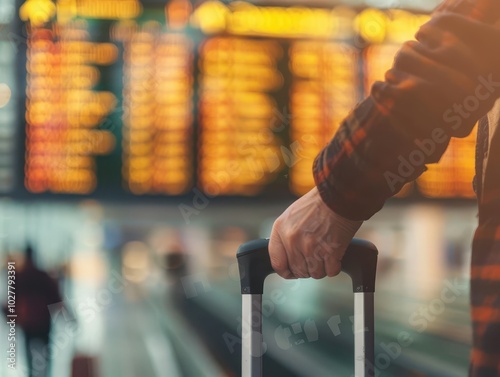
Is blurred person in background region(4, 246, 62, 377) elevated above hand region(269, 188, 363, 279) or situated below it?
below

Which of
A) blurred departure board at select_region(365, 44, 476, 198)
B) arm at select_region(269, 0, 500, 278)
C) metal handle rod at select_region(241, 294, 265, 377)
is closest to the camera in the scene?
arm at select_region(269, 0, 500, 278)

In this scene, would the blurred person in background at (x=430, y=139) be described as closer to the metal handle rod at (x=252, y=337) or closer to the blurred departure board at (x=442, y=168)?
the metal handle rod at (x=252, y=337)

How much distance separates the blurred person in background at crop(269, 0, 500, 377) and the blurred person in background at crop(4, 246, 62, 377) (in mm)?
3068

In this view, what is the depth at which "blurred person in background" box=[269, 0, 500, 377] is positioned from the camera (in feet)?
2.44

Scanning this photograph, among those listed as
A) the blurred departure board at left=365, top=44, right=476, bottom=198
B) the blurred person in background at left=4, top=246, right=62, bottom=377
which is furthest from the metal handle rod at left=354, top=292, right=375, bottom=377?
the blurred person in background at left=4, top=246, right=62, bottom=377

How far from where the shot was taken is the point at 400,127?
764mm

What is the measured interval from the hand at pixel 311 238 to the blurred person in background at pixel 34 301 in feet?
9.83

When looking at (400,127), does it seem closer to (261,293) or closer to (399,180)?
(399,180)

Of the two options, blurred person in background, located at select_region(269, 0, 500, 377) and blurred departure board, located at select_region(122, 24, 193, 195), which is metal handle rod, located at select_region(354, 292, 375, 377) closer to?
blurred person in background, located at select_region(269, 0, 500, 377)

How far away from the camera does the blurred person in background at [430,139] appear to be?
743 millimetres

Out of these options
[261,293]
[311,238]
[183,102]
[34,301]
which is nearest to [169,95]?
[183,102]

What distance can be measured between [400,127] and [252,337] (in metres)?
0.32

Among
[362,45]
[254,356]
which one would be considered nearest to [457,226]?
[362,45]

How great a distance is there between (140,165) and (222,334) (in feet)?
16.7
